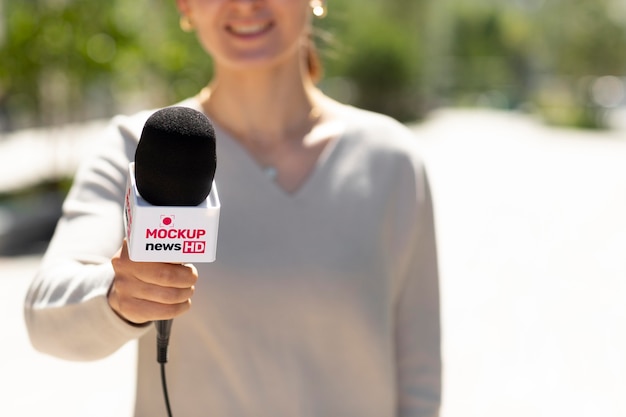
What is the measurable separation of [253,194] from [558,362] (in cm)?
504

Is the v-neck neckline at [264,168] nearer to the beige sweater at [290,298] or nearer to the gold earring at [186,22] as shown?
the beige sweater at [290,298]

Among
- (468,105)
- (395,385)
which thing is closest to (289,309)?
(395,385)

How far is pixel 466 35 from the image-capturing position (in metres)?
66.9

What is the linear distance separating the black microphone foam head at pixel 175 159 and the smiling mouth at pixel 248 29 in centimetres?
54

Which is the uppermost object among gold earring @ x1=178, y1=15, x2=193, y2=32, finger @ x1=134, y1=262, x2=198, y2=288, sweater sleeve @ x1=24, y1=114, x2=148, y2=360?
gold earring @ x1=178, y1=15, x2=193, y2=32

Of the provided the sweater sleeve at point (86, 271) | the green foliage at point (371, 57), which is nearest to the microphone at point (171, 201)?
the sweater sleeve at point (86, 271)

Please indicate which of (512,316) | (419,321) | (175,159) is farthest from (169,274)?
(512,316)

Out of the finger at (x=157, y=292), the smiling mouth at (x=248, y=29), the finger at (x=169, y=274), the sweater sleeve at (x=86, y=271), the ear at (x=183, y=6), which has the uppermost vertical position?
the ear at (x=183, y=6)

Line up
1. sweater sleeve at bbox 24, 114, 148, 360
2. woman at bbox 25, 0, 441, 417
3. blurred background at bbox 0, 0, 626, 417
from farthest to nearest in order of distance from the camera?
blurred background at bbox 0, 0, 626, 417
woman at bbox 25, 0, 441, 417
sweater sleeve at bbox 24, 114, 148, 360

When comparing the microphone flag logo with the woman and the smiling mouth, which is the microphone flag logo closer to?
the woman

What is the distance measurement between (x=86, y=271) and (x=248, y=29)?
54cm

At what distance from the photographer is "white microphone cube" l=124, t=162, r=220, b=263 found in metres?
1.18

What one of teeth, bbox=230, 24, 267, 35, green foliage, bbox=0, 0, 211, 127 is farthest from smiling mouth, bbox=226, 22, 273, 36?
green foliage, bbox=0, 0, 211, 127

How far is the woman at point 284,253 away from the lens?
67.9 inches
